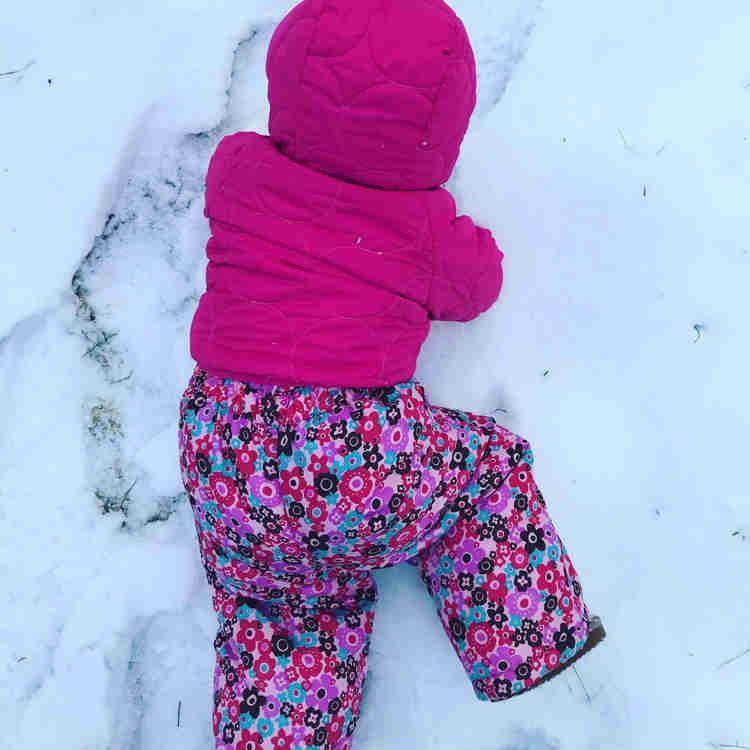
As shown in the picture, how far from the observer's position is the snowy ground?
127 cm

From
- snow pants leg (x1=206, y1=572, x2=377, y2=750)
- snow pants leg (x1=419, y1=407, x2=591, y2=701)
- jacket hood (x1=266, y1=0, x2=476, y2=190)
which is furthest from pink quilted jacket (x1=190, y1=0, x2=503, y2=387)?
snow pants leg (x1=206, y1=572, x2=377, y2=750)

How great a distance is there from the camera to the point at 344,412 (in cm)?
100

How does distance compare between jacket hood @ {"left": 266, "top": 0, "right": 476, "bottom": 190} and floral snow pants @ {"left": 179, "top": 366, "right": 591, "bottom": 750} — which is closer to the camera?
jacket hood @ {"left": 266, "top": 0, "right": 476, "bottom": 190}

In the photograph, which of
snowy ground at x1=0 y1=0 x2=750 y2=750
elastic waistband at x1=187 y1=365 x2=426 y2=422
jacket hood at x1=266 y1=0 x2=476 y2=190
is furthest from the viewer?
snowy ground at x1=0 y1=0 x2=750 y2=750

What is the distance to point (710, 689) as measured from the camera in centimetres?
125

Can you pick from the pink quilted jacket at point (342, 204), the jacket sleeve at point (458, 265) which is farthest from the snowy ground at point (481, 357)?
the pink quilted jacket at point (342, 204)

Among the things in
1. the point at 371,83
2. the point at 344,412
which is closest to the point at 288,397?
the point at 344,412

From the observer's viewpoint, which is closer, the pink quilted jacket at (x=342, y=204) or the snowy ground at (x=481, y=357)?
the pink quilted jacket at (x=342, y=204)

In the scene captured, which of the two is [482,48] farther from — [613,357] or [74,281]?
[74,281]

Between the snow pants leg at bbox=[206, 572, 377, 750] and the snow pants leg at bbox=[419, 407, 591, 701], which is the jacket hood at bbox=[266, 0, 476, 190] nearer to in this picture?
the snow pants leg at bbox=[419, 407, 591, 701]

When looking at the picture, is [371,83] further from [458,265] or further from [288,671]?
[288,671]

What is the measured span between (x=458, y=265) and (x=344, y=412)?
0.27 metres

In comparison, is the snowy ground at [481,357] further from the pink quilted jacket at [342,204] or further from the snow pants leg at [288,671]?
the pink quilted jacket at [342,204]

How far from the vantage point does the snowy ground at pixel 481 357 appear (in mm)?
1267
